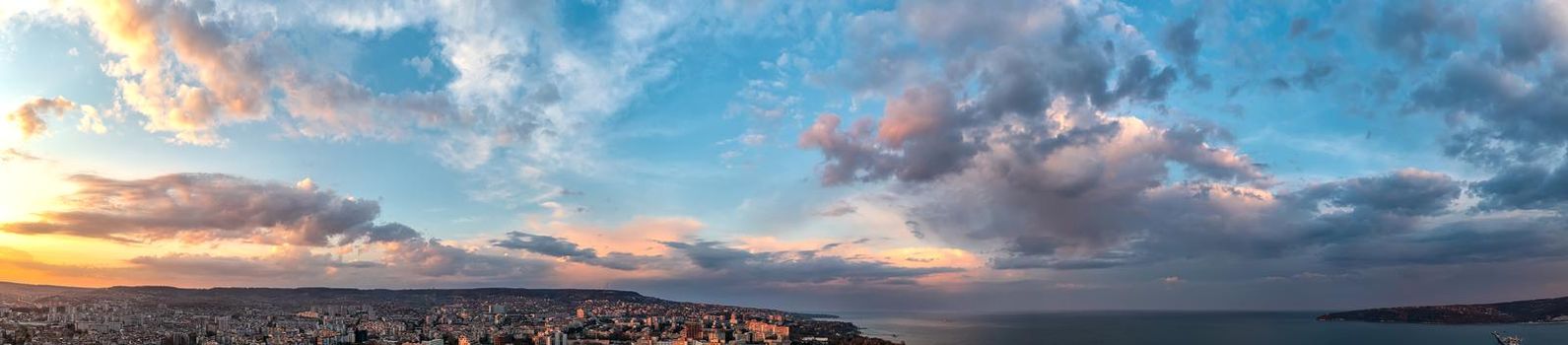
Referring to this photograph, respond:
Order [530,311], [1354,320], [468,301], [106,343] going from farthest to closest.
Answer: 1. [1354,320]
2. [468,301]
3. [530,311]
4. [106,343]

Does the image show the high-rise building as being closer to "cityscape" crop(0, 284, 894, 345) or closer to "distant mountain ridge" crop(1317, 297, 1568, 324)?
"cityscape" crop(0, 284, 894, 345)

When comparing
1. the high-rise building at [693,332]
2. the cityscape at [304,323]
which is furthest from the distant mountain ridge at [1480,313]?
the high-rise building at [693,332]

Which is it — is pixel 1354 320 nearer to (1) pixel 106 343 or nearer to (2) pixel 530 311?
(2) pixel 530 311

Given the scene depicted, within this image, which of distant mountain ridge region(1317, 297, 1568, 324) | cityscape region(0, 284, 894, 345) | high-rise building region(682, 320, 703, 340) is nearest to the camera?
cityscape region(0, 284, 894, 345)

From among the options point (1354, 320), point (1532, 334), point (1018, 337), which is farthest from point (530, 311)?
point (1354, 320)

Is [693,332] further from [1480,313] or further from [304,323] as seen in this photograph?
[1480,313]

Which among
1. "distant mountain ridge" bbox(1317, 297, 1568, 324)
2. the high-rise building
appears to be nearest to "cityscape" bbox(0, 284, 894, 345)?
the high-rise building
